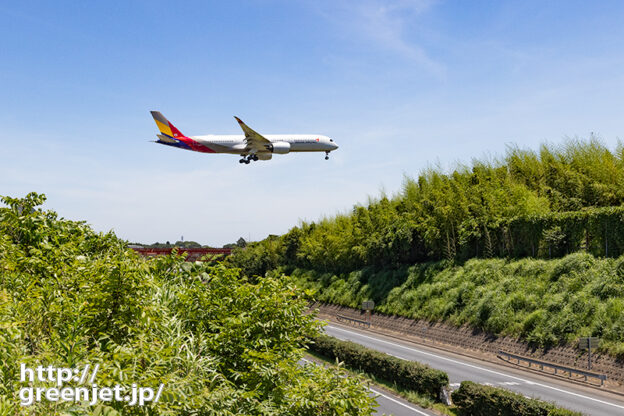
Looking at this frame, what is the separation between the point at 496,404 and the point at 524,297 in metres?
13.5

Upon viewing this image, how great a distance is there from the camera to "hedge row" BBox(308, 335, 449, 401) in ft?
72.3

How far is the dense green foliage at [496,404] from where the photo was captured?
53.6 ft

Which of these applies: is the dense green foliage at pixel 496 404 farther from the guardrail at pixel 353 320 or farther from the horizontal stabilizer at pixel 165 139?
the horizontal stabilizer at pixel 165 139

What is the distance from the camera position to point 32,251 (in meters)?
8.60

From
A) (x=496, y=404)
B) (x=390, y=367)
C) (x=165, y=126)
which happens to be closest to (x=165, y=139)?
(x=165, y=126)

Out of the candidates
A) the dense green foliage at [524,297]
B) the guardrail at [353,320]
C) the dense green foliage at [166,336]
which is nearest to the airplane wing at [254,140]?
the dense green foliage at [524,297]

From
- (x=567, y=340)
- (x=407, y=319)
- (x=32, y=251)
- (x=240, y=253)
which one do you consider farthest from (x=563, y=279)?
(x=240, y=253)

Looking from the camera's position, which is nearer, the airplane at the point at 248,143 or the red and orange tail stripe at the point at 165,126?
the airplane at the point at 248,143

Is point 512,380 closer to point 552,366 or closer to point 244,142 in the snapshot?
point 552,366

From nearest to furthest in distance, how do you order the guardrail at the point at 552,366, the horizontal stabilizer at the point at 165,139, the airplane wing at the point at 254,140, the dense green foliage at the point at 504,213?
the guardrail at the point at 552,366 → the dense green foliage at the point at 504,213 → the airplane wing at the point at 254,140 → the horizontal stabilizer at the point at 165,139

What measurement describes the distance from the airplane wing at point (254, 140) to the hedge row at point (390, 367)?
1486cm

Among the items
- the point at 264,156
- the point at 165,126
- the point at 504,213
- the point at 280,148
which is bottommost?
the point at 504,213

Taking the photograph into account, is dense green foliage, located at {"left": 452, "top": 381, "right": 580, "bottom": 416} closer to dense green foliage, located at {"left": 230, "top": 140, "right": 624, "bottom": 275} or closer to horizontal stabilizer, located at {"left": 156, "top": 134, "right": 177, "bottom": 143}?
dense green foliage, located at {"left": 230, "top": 140, "right": 624, "bottom": 275}

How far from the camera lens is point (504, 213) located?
37531 mm
